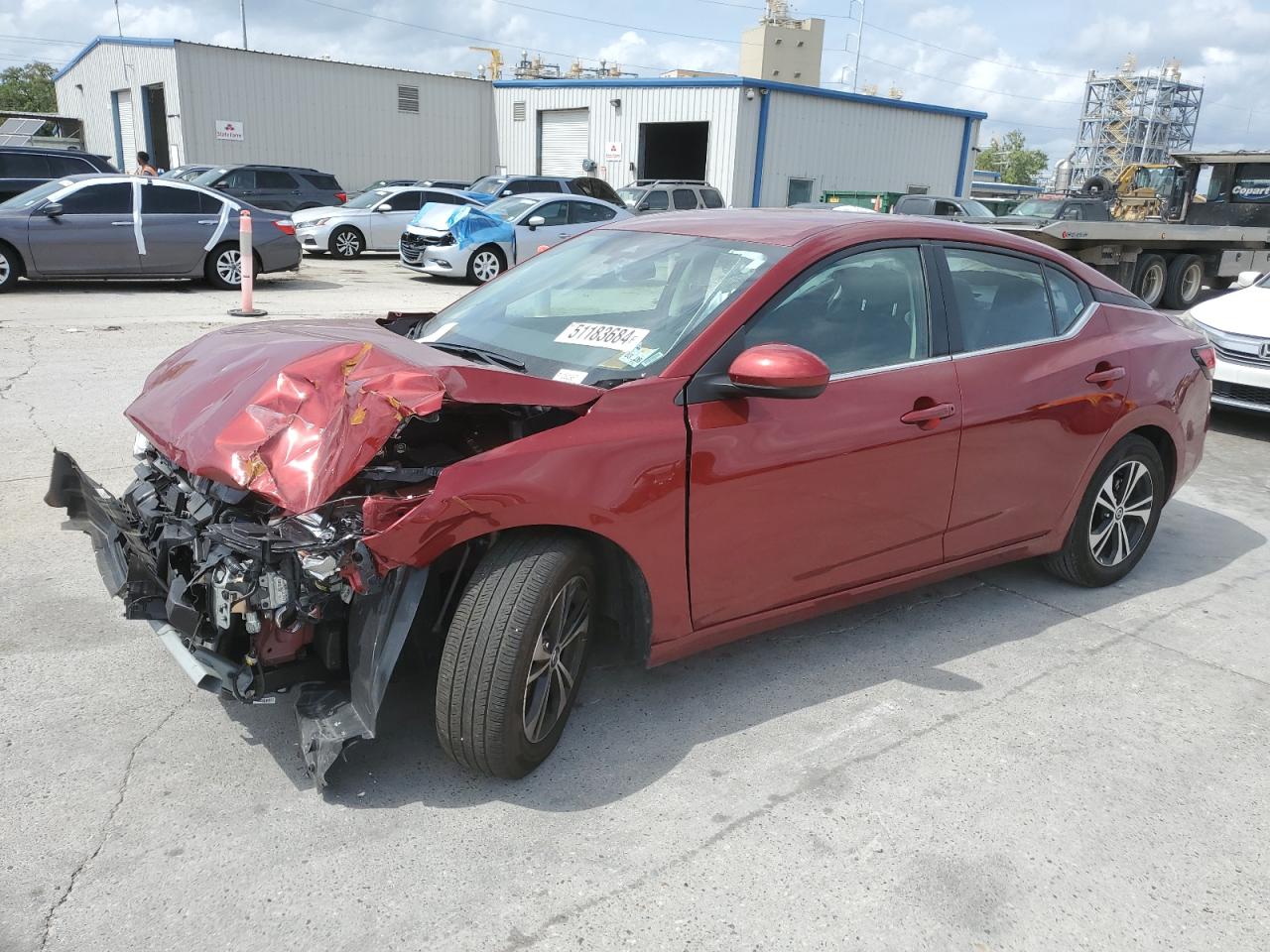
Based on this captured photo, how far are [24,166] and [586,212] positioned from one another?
9.26m

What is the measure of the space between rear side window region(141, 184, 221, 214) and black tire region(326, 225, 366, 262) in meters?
6.59

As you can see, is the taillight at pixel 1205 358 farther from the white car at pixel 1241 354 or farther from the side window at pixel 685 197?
the side window at pixel 685 197

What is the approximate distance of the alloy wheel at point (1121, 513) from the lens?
469 cm

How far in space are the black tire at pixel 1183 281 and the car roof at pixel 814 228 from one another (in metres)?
14.2

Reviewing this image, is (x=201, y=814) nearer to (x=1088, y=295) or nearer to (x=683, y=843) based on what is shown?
(x=683, y=843)

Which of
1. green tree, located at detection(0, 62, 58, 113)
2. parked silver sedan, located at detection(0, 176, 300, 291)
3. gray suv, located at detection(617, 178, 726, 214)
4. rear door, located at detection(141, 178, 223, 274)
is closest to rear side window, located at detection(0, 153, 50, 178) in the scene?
parked silver sedan, located at detection(0, 176, 300, 291)

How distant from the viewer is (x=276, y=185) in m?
22.5

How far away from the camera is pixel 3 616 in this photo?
3973 mm

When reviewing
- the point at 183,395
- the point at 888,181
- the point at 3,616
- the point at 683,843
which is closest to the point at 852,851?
the point at 683,843

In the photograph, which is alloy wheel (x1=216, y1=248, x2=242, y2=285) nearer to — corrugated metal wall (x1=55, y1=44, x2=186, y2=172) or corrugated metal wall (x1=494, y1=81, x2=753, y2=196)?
corrugated metal wall (x1=55, y1=44, x2=186, y2=172)

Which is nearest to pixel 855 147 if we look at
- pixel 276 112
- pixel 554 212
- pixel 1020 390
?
pixel 276 112

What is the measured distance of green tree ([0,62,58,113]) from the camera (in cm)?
6488

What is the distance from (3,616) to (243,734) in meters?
1.45

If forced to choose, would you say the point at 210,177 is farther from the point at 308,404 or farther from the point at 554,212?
the point at 308,404
